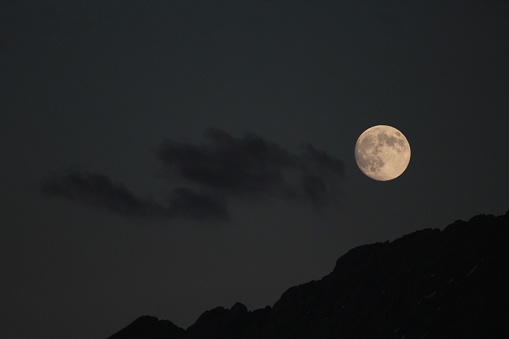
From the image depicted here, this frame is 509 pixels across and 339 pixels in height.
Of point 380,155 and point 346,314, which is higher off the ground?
point 380,155

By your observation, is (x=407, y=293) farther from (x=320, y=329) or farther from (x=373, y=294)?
(x=320, y=329)

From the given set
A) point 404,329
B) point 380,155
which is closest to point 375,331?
point 404,329

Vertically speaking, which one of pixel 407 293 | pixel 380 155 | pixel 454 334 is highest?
pixel 380 155

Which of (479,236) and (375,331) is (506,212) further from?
(375,331)

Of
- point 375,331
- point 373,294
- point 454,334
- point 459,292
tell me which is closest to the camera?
point 454,334

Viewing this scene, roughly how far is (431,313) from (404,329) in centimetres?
604

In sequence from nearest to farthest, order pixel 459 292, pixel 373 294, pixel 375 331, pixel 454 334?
1. pixel 454 334
2. pixel 459 292
3. pixel 375 331
4. pixel 373 294

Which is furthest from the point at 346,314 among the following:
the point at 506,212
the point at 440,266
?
the point at 506,212

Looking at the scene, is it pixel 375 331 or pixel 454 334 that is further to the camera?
pixel 375 331

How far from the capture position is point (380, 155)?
594 feet

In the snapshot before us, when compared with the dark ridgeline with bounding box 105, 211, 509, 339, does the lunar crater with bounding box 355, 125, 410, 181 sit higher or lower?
higher

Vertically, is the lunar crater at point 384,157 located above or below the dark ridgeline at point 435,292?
above

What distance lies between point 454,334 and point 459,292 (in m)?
12.6

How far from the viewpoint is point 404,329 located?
16588 cm
